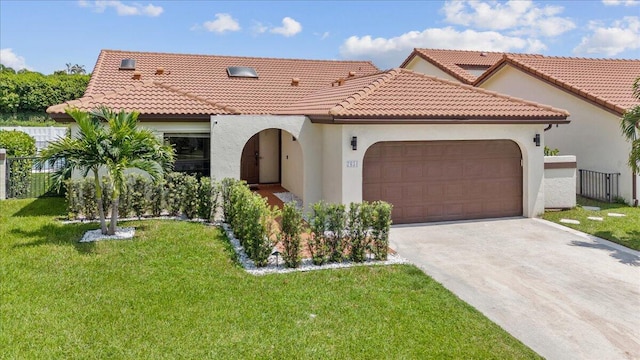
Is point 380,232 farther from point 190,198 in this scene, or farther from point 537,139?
point 537,139

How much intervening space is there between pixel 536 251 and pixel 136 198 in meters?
11.0

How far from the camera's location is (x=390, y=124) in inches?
511

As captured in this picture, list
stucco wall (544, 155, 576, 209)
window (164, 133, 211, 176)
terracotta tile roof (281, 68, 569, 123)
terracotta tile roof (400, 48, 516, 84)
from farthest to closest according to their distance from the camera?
terracotta tile roof (400, 48, 516, 84) → window (164, 133, 211, 176) → stucco wall (544, 155, 576, 209) → terracotta tile roof (281, 68, 569, 123)

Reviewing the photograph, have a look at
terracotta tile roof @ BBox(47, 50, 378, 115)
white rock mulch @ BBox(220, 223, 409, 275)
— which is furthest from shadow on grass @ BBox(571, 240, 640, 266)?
terracotta tile roof @ BBox(47, 50, 378, 115)

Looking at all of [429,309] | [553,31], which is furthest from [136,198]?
[553,31]

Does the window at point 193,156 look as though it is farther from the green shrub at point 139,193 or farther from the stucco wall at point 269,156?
the green shrub at point 139,193

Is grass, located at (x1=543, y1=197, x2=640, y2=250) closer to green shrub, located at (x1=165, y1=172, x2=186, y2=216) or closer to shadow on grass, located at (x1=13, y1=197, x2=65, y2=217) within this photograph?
green shrub, located at (x1=165, y1=172, x2=186, y2=216)

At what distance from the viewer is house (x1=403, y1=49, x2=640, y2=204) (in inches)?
671

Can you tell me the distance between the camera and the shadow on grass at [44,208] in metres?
13.7

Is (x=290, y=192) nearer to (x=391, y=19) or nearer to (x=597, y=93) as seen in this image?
(x=391, y=19)

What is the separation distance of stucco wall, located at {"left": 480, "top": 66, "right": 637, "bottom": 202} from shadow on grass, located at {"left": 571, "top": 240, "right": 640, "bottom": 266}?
7.16 meters

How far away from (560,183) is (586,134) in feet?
14.2

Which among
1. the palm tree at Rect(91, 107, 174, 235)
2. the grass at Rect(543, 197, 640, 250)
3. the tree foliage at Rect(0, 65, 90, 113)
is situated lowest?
the grass at Rect(543, 197, 640, 250)

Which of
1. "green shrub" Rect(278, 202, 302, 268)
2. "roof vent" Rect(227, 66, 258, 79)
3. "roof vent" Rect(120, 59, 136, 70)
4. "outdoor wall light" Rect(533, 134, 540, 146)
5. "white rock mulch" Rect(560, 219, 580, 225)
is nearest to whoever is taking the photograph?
"green shrub" Rect(278, 202, 302, 268)
